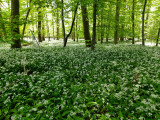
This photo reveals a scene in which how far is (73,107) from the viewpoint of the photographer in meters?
3.53

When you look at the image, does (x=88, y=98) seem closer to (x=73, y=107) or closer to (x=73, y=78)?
(x=73, y=107)

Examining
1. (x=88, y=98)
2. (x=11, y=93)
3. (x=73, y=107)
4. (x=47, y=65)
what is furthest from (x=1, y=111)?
(x=47, y=65)

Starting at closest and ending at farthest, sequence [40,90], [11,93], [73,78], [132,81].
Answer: [11,93] → [40,90] → [132,81] → [73,78]

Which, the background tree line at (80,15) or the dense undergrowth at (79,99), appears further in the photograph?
the background tree line at (80,15)

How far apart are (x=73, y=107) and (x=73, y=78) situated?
220 centimetres

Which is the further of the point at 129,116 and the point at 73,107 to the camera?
the point at 73,107

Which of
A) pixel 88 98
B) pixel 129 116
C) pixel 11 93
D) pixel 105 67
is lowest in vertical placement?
pixel 129 116

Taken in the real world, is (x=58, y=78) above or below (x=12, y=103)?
above

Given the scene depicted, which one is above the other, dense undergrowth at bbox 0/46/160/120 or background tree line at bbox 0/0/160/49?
background tree line at bbox 0/0/160/49

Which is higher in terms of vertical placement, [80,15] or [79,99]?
[80,15]

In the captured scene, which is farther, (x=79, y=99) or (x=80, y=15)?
(x=80, y=15)

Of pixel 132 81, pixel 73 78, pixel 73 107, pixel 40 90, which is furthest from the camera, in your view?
pixel 73 78

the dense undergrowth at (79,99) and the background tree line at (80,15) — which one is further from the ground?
the background tree line at (80,15)

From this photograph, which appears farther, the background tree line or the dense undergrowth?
A: the background tree line
